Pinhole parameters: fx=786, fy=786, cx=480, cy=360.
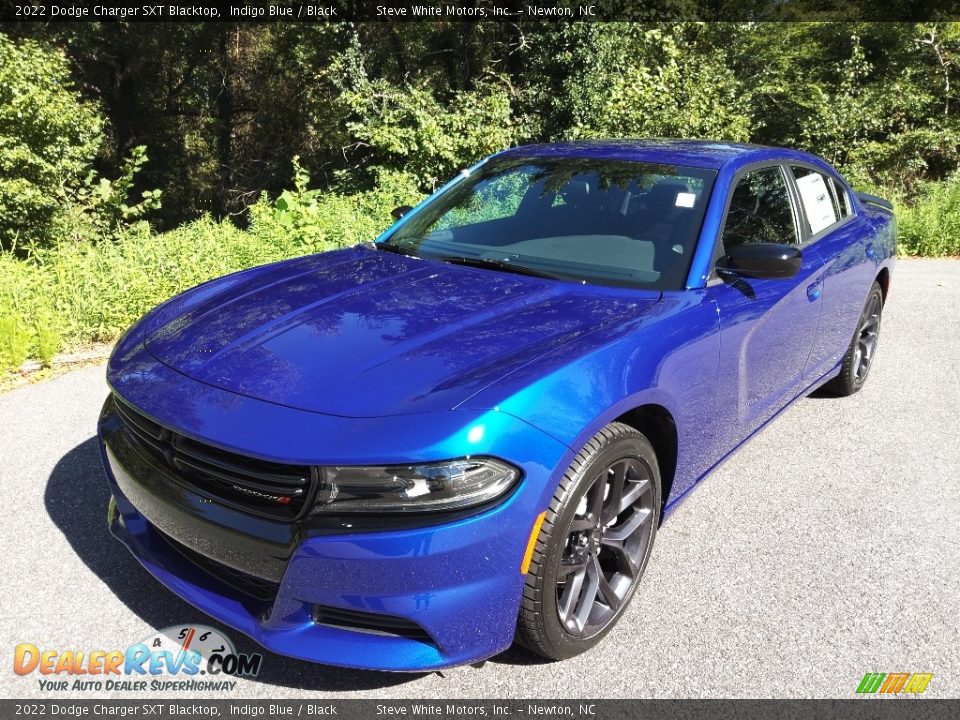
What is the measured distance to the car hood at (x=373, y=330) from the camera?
2.26 metres

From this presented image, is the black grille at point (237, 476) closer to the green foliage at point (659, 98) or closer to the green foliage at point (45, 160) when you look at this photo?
the green foliage at point (45, 160)

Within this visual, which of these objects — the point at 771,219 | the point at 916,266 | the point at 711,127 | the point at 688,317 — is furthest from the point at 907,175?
the point at 688,317

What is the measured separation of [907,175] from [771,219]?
58.5ft

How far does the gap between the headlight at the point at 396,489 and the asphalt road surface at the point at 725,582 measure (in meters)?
0.71

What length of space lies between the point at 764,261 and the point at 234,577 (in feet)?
7.17

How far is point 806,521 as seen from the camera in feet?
11.3

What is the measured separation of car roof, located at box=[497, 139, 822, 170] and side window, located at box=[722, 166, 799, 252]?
0.34 ft

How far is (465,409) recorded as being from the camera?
2100 mm

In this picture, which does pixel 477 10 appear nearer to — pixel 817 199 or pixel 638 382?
pixel 817 199

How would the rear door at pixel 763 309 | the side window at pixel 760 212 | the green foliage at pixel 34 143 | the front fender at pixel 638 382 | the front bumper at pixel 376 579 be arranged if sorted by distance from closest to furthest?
the front bumper at pixel 376 579 → the front fender at pixel 638 382 → the rear door at pixel 763 309 → the side window at pixel 760 212 → the green foliage at pixel 34 143

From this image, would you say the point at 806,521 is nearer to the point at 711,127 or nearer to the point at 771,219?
the point at 771,219

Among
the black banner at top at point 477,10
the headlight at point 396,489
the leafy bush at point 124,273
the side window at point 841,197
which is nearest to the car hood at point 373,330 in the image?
the headlight at point 396,489

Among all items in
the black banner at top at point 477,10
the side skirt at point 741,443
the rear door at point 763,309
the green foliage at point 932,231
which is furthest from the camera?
the black banner at top at point 477,10

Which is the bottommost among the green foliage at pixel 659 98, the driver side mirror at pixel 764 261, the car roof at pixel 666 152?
the driver side mirror at pixel 764 261
